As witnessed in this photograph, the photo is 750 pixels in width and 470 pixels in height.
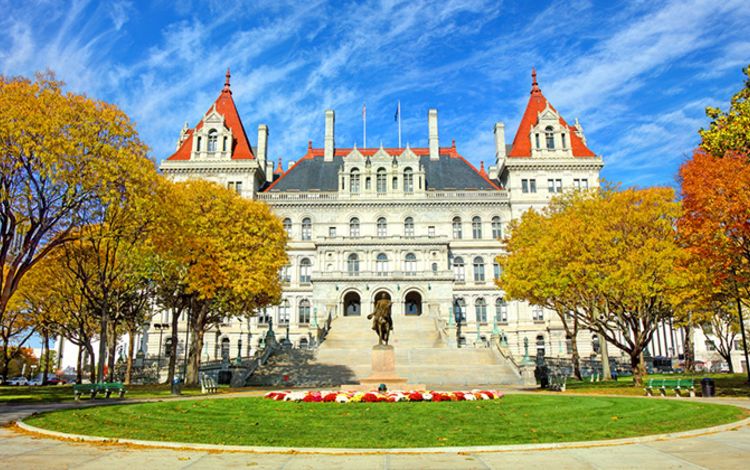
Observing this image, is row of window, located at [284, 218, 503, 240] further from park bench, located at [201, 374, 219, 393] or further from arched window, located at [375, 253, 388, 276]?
park bench, located at [201, 374, 219, 393]

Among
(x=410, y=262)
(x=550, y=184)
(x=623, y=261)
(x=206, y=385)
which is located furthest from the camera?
(x=550, y=184)

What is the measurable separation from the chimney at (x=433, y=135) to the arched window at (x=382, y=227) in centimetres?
1204

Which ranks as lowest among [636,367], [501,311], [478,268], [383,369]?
[636,367]

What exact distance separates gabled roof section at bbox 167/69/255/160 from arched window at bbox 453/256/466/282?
24588 mm

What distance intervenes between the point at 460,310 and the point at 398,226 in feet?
35.9

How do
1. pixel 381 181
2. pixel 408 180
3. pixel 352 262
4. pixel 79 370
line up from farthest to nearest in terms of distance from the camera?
pixel 408 180 < pixel 381 181 < pixel 352 262 < pixel 79 370

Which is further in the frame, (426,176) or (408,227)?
(426,176)

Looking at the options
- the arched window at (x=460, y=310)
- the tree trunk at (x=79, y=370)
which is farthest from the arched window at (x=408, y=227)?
the tree trunk at (x=79, y=370)

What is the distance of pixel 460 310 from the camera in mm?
57438

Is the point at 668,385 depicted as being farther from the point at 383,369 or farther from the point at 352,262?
the point at 352,262

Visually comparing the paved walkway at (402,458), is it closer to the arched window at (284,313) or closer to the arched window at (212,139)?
the arched window at (284,313)

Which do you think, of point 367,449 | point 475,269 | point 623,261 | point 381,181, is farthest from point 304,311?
point 367,449

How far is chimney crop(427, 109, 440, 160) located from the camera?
6725 cm

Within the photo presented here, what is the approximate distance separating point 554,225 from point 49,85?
2584 cm
